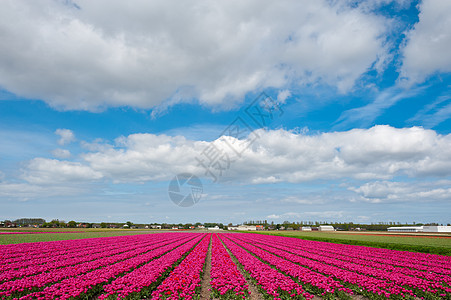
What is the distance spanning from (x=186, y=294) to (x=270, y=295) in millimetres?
3657

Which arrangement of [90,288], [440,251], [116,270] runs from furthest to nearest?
[440,251] < [116,270] < [90,288]

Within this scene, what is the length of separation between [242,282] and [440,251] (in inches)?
1209

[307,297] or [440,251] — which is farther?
[440,251]

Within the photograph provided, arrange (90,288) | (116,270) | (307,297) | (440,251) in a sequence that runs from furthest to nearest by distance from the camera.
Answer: (440,251), (116,270), (90,288), (307,297)

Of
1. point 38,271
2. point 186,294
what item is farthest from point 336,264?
point 38,271

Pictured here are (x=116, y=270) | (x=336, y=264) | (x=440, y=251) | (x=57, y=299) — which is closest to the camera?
(x=57, y=299)

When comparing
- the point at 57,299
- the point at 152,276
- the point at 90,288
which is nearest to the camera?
the point at 57,299

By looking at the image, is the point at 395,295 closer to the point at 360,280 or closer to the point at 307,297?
the point at 360,280

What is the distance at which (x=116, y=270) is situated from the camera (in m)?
14.3

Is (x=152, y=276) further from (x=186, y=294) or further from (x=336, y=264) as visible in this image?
(x=336, y=264)

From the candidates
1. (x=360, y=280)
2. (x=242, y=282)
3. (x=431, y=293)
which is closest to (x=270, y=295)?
(x=242, y=282)

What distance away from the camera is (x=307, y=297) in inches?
398

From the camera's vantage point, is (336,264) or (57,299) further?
(336,264)

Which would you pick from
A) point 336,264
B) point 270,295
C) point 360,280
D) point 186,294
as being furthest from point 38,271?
point 336,264
